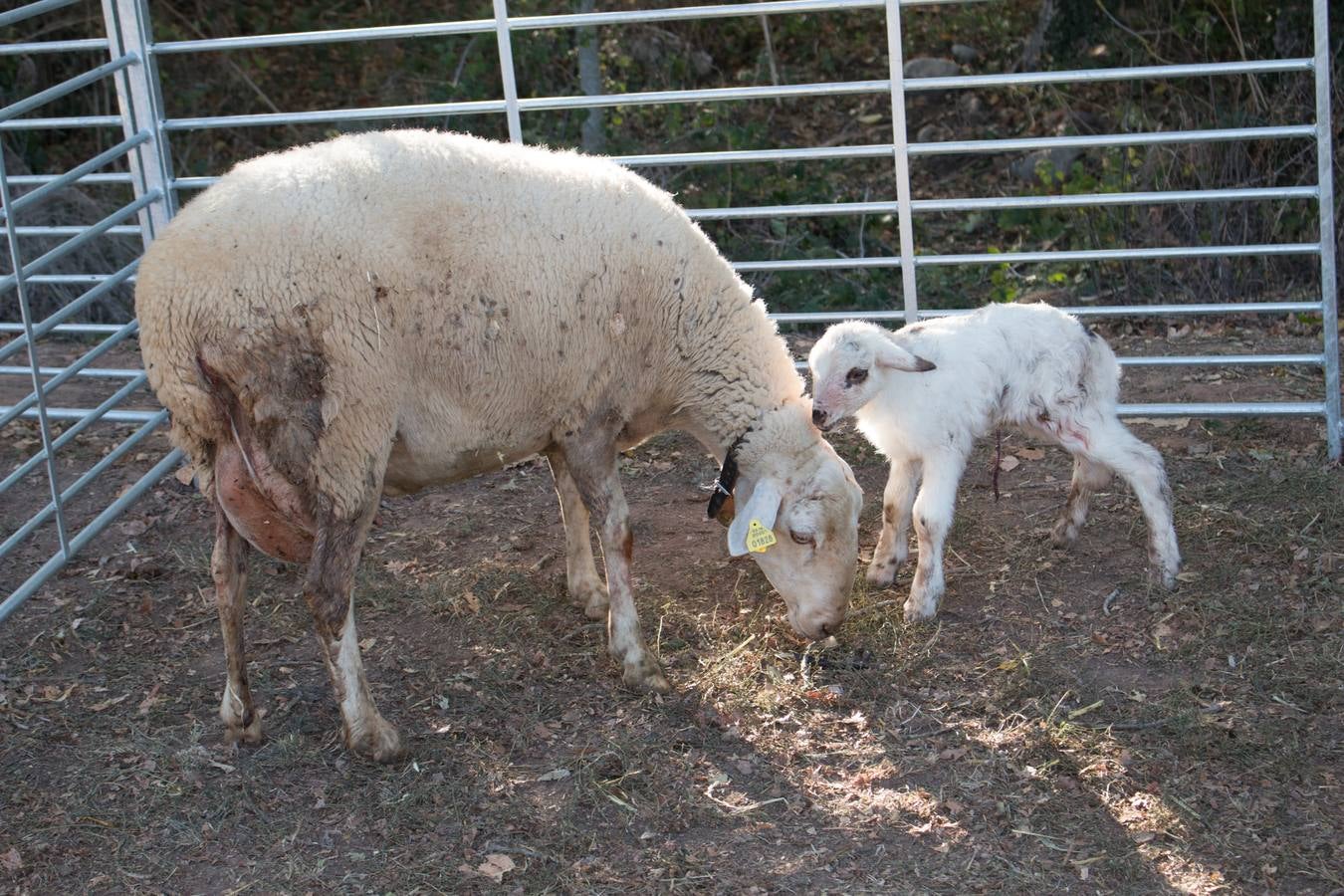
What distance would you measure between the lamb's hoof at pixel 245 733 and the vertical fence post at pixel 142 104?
2978mm

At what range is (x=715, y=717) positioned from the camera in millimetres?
A: 4848

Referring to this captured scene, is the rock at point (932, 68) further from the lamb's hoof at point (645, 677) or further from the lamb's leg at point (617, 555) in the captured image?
the lamb's hoof at point (645, 677)

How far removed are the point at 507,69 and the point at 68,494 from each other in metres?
2.77

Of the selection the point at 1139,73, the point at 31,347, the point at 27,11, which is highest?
the point at 27,11

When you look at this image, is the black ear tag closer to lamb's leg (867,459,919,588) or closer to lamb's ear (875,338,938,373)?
lamb's ear (875,338,938,373)

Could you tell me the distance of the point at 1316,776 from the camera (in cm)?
430

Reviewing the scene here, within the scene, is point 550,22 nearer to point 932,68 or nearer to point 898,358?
point 898,358

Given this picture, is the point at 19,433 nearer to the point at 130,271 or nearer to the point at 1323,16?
the point at 130,271

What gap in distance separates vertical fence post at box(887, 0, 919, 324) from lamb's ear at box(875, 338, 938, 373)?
157 centimetres

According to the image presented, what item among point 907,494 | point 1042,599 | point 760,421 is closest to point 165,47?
point 760,421

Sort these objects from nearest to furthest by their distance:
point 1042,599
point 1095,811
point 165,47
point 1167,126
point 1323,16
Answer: point 1095,811 < point 1042,599 < point 1323,16 < point 165,47 < point 1167,126

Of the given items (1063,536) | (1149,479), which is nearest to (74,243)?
(1063,536)

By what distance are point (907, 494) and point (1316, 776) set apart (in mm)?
1826

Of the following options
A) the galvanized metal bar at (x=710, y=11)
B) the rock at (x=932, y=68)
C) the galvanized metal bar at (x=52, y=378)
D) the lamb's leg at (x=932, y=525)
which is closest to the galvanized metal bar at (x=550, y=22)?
the galvanized metal bar at (x=710, y=11)
